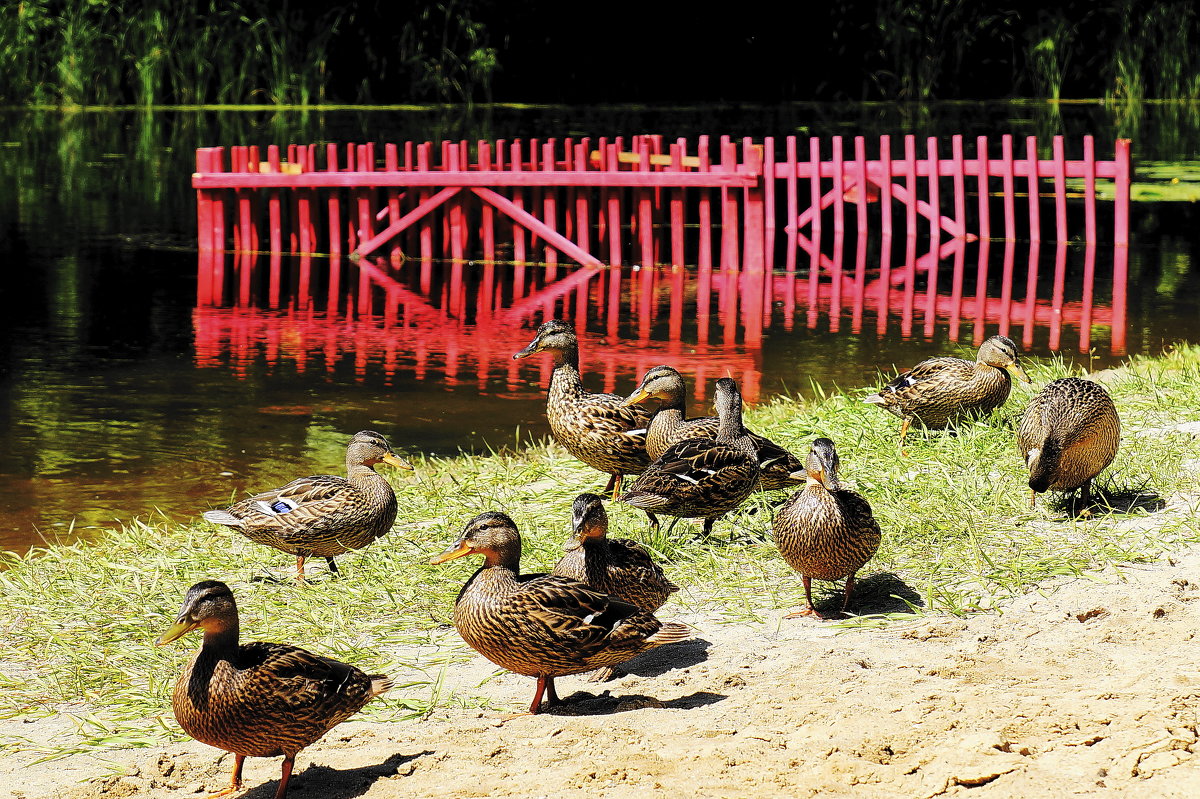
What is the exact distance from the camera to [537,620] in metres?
5.27

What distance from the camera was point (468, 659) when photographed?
606cm

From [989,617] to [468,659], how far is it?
2002 mm

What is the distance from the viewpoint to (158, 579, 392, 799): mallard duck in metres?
4.86

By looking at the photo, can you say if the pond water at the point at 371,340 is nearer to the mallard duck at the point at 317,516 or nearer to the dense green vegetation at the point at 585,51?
the mallard duck at the point at 317,516

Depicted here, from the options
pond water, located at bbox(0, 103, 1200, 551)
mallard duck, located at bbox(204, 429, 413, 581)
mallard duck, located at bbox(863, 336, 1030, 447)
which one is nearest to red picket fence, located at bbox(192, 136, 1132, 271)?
pond water, located at bbox(0, 103, 1200, 551)

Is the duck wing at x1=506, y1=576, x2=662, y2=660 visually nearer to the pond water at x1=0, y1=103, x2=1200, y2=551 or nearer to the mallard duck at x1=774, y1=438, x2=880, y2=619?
the mallard duck at x1=774, y1=438, x2=880, y2=619

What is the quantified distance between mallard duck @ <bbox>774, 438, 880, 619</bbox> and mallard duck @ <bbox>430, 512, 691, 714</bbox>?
733 mm

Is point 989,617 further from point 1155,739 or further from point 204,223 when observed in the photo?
point 204,223

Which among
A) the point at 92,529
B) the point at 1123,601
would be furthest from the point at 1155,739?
the point at 92,529

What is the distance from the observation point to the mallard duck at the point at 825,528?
5.96 meters

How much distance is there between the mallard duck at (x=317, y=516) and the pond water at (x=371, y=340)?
1.76m

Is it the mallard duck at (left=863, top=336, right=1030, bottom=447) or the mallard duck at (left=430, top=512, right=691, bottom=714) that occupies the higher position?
the mallard duck at (left=863, top=336, right=1030, bottom=447)

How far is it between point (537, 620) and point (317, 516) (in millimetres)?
1867

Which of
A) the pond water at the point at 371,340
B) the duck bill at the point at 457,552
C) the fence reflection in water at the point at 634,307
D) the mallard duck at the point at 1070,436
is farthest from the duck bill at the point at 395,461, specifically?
the fence reflection in water at the point at 634,307
